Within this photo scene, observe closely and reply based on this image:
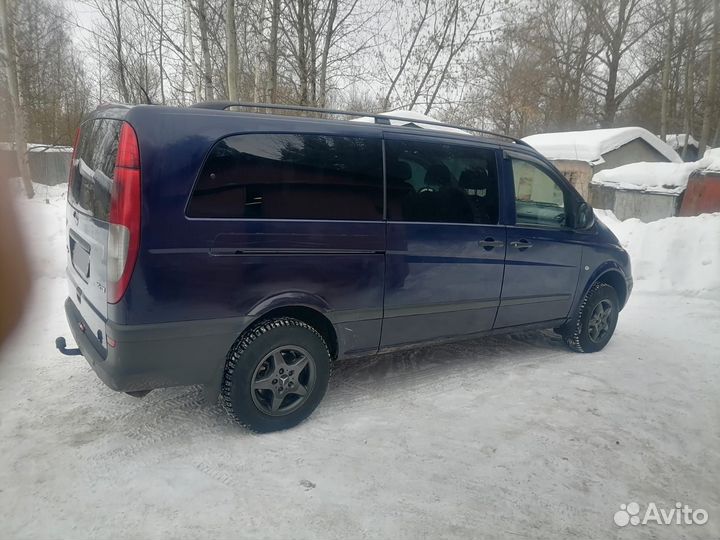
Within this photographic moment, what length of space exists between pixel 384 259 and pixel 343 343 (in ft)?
2.07

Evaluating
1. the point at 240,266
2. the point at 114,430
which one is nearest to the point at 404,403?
the point at 240,266

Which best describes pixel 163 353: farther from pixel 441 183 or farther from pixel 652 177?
pixel 652 177

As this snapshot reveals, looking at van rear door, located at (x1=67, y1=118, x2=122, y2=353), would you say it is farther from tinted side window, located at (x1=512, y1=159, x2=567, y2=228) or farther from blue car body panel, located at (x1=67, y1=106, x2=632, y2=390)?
tinted side window, located at (x1=512, y1=159, x2=567, y2=228)

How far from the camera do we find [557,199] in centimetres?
459

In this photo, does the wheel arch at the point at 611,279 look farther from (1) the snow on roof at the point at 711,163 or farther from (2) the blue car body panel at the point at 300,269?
(1) the snow on roof at the point at 711,163

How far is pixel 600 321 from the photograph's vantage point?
4918 millimetres

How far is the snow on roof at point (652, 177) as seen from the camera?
9672 mm

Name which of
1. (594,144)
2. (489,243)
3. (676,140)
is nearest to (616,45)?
(676,140)

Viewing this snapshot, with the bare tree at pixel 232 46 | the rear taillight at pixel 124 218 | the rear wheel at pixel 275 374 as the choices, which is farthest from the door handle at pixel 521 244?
the bare tree at pixel 232 46

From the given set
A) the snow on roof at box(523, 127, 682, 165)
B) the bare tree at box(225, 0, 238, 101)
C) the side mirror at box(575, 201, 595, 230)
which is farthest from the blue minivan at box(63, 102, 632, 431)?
the snow on roof at box(523, 127, 682, 165)

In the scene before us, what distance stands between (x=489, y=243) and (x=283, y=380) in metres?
1.92

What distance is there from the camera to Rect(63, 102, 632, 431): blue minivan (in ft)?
8.77

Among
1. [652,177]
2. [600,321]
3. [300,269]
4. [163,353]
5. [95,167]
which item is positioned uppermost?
[652,177]

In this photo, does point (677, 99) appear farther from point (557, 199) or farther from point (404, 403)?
point (404, 403)
